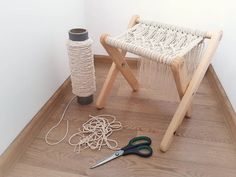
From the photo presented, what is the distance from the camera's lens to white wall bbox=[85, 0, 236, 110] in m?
1.03

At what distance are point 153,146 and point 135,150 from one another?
0.08 m

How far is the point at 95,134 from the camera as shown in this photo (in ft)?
2.84

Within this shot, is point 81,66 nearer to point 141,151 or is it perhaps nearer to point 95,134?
point 95,134

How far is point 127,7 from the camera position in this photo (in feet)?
3.84

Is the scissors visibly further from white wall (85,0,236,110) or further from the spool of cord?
white wall (85,0,236,110)

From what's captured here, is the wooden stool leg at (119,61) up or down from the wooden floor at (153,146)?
up

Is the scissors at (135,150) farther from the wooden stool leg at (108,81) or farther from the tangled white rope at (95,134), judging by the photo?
the wooden stool leg at (108,81)

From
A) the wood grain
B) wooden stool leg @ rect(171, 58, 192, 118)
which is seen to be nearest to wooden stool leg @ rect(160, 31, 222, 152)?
wooden stool leg @ rect(171, 58, 192, 118)

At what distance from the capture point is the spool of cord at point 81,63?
882 millimetres

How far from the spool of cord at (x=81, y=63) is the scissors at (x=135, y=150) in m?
0.31

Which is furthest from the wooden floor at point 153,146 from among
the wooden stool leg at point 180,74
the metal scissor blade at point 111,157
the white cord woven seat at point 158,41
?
the white cord woven seat at point 158,41

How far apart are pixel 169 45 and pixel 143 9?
0.44m

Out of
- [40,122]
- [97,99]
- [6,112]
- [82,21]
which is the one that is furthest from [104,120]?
[82,21]

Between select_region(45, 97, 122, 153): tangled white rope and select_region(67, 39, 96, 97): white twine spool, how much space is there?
12cm
